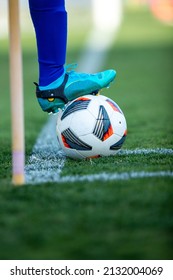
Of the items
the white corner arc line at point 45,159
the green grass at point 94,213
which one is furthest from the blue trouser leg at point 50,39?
the green grass at point 94,213

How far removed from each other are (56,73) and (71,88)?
0.15 m

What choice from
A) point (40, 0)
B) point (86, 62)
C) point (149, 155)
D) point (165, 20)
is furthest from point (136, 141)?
point (165, 20)

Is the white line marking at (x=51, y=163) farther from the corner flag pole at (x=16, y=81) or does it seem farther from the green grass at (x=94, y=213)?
the corner flag pole at (x=16, y=81)

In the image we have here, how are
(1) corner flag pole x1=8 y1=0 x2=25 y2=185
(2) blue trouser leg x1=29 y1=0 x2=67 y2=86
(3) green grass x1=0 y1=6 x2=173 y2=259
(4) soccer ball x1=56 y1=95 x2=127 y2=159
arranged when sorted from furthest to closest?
(2) blue trouser leg x1=29 y1=0 x2=67 y2=86 → (4) soccer ball x1=56 y1=95 x2=127 y2=159 → (1) corner flag pole x1=8 y1=0 x2=25 y2=185 → (3) green grass x1=0 y1=6 x2=173 y2=259

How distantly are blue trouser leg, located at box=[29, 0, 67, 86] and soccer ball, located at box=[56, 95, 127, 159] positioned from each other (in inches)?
11.6

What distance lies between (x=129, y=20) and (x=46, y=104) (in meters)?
25.9

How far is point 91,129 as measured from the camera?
502cm

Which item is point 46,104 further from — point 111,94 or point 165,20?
point 165,20

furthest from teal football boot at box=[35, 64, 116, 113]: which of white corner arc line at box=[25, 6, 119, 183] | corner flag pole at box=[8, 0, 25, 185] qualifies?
corner flag pole at box=[8, 0, 25, 185]

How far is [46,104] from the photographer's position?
Answer: 17.3 ft

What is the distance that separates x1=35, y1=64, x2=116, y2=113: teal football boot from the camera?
17.0 feet

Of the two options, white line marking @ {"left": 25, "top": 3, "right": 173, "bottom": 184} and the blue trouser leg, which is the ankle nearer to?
the blue trouser leg

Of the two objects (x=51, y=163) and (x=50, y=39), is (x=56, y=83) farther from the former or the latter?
(x=51, y=163)

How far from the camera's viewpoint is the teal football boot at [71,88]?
17.0ft
